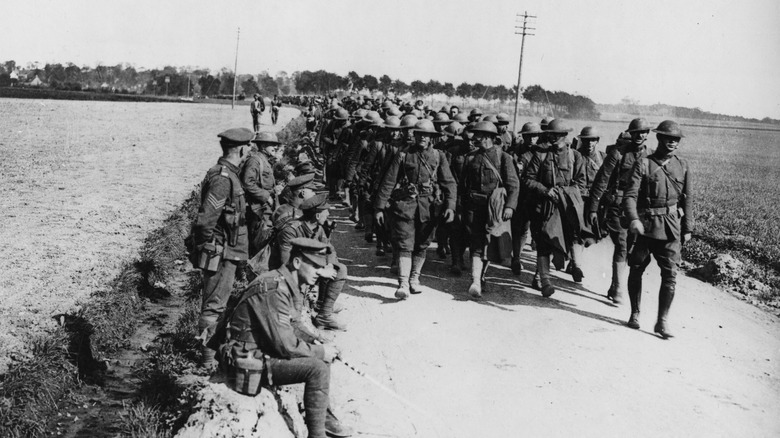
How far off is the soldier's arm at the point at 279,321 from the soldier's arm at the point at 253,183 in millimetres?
3399

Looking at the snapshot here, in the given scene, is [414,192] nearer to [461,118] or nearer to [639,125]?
[639,125]

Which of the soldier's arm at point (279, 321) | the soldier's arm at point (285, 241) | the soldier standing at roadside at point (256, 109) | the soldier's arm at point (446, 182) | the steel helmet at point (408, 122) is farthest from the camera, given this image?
the soldier standing at roadside at point (256, 109)

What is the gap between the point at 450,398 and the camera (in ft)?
18.6

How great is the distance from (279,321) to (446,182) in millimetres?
4928

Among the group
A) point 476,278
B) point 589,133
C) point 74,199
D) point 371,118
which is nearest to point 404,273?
point 476,278

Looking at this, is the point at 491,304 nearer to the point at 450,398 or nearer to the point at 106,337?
the point at 450,398

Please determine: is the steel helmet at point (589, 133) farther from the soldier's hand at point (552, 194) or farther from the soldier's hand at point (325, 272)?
the soldier's hand at point (325, 272)

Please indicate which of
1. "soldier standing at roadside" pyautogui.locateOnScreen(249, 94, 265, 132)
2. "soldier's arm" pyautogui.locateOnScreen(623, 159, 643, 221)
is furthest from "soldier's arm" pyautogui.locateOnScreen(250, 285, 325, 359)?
"soldier standing at roadside" pyautogui.locateOnScreen(249, 94, 265, 132)

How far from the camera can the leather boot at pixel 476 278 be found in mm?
8383

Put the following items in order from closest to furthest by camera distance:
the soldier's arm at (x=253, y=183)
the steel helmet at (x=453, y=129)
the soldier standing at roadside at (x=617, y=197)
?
1. the soldier's arm at (x=253, y=183)
2. the soldier standing at roadside at (x=617, y=197)
3. the steel helmet at (x=453, y=129)

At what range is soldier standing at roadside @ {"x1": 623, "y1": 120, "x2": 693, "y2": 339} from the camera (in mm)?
7219

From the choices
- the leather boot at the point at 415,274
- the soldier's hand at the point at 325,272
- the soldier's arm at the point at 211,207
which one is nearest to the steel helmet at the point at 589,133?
the leather boot at the point at 415,274

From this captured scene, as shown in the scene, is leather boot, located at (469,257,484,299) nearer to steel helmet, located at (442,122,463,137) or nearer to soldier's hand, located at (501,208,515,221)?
soldier's hand, located at (501,208,515,221)

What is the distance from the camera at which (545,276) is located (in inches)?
336
